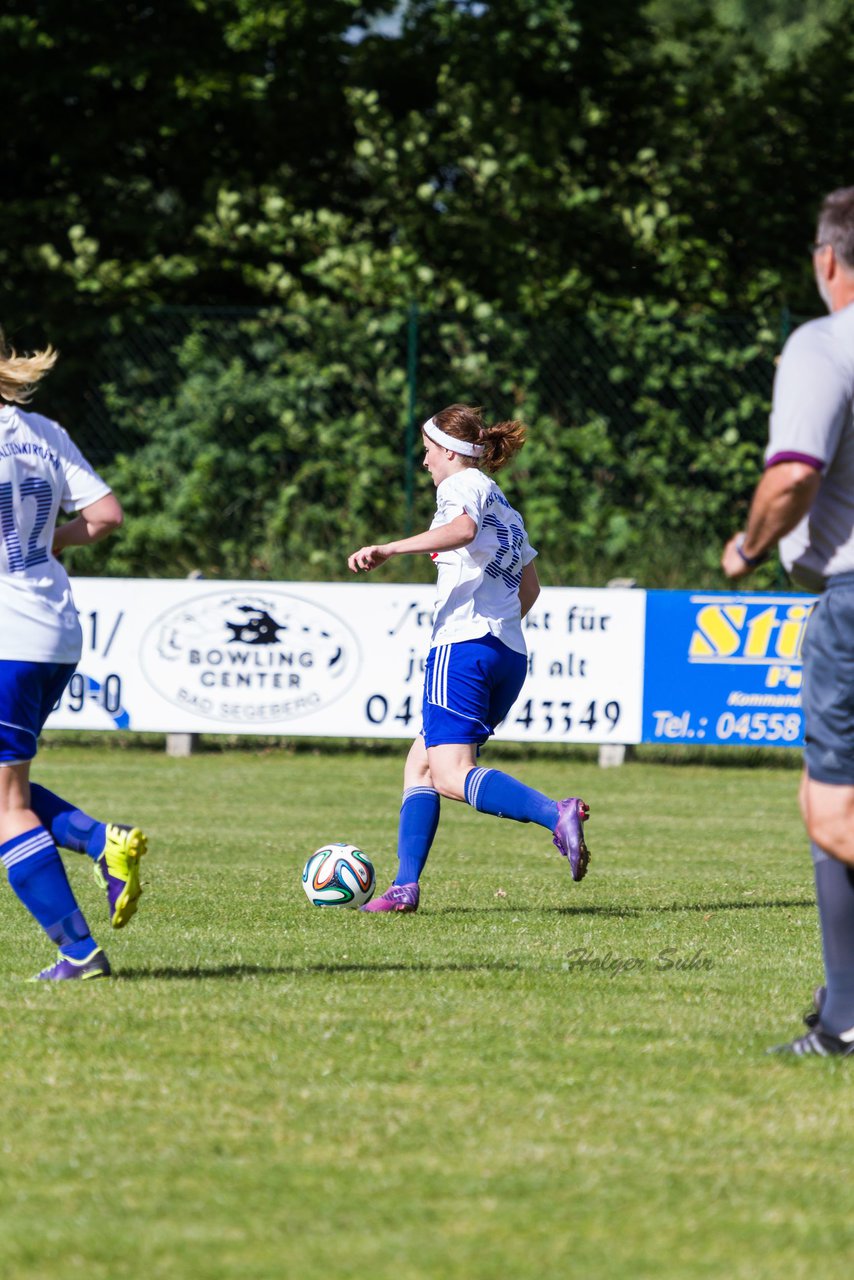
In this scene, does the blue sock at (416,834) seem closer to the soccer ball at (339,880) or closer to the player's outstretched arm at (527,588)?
the soccer ball at (339,880)

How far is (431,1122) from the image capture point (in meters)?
3.81

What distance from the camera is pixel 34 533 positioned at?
5055 mm

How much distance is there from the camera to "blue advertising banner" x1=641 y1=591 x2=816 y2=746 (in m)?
13.5

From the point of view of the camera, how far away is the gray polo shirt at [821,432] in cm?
413

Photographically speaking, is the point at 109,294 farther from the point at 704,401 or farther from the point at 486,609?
the point at 486,609

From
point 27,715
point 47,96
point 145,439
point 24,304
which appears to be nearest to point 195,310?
point 145,439

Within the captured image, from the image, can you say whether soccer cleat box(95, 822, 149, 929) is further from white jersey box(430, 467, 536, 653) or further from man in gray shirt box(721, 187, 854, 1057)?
white jersey box(430, 467, 536, 653)

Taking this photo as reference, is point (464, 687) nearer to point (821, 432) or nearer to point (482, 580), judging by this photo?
point (482, 580)

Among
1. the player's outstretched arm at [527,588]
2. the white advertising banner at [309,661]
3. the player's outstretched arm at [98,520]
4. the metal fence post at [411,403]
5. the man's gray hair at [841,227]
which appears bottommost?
the white advertising banner at [309,661]

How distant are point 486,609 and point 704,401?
1109cm

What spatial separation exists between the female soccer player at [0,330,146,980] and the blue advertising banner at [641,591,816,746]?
345 inches

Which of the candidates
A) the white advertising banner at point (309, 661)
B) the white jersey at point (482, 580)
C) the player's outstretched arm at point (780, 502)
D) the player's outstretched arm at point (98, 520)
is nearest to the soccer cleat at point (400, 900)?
the white jersey at point (482, 580)

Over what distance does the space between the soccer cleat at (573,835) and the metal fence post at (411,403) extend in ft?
34.2
